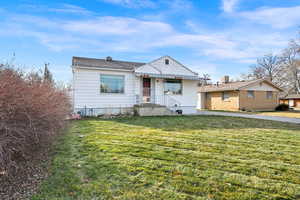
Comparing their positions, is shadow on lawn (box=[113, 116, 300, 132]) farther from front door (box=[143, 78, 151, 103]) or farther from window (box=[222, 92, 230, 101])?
window (box=[222, 92, 230, 101])

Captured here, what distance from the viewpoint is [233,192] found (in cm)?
230

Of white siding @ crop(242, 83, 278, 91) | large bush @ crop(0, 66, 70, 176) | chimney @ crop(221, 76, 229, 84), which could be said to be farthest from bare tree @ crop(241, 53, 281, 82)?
large bush @ crop(0, 66, 70, 176)

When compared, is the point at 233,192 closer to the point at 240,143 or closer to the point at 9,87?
the point at 240,143

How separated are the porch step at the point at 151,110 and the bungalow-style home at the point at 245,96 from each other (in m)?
11.7

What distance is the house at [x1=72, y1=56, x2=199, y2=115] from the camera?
10844mm

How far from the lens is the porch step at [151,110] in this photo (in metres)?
11.5

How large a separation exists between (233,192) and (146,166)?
1.54 meters

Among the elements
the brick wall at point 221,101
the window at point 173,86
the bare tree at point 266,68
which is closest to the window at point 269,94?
the brick wall at point 221,101

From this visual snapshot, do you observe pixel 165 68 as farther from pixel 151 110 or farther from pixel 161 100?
pixel 151 110

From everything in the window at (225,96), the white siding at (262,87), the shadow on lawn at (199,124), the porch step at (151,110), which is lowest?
the shadow on lawn at (199,124)

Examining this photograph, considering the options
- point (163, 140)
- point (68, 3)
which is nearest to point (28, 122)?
point (163, 140)

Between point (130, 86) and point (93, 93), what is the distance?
2.78 metres

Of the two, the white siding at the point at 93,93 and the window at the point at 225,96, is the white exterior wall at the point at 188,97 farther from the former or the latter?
the window at the point at 225,96

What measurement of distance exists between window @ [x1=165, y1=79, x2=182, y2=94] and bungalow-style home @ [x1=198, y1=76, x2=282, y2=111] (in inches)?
374
